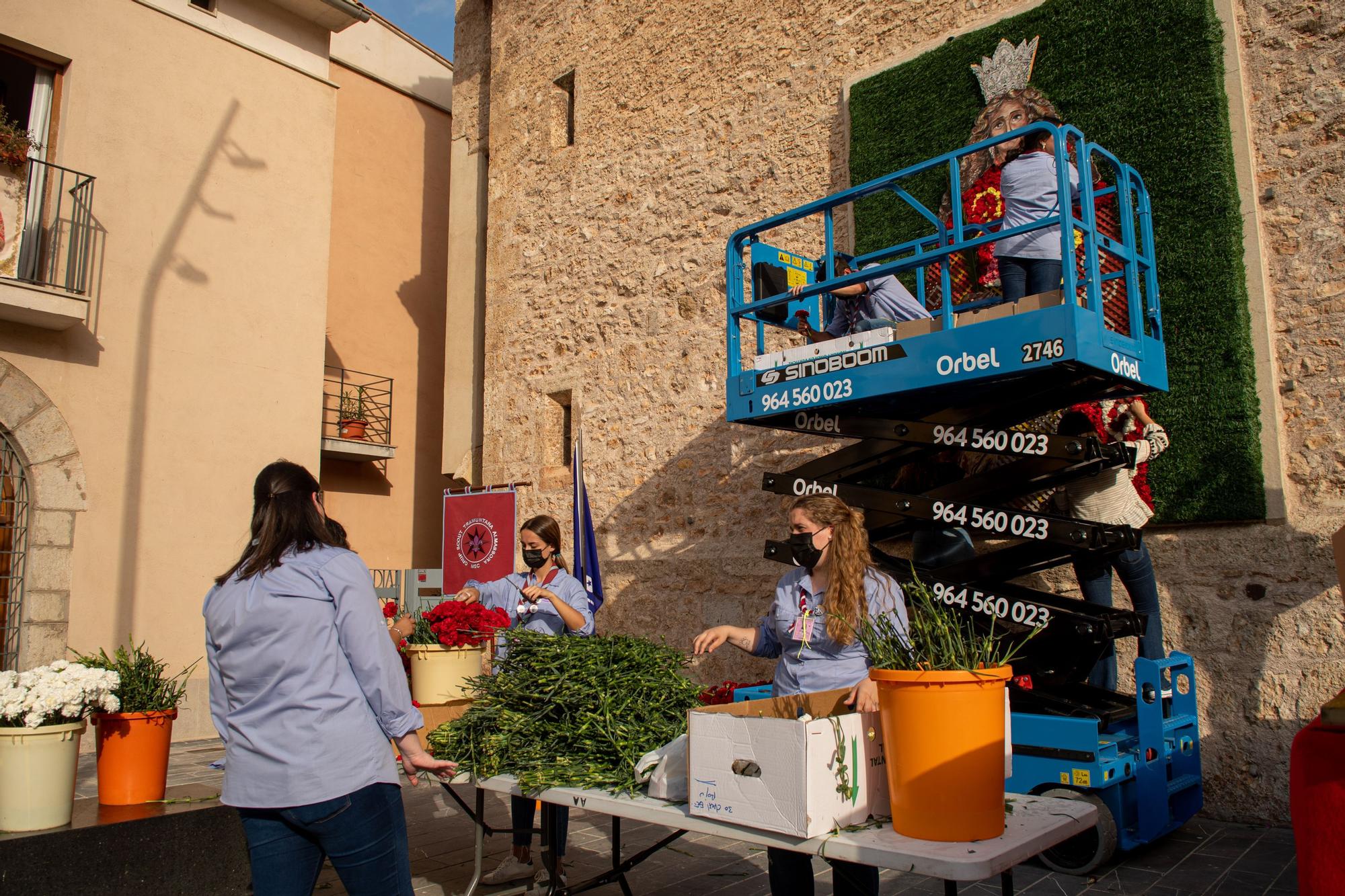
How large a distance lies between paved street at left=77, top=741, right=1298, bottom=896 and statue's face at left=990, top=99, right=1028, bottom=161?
14.8ft

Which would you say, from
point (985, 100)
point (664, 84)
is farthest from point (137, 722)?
point (664, 84)

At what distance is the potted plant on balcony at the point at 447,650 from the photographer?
4633 mm

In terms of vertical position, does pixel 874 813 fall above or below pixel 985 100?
below

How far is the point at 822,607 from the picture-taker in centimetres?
346

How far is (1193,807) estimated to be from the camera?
5090 mm

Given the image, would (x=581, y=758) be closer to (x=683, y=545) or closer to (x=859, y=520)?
(x=859, y=520)

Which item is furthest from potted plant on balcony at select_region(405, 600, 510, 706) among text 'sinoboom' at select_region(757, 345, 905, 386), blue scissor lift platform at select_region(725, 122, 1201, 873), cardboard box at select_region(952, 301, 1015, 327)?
cardboard box at select_region(952, 301, 1015, 327)

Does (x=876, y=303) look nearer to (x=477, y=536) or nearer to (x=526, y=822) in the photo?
(x=526, y=822)

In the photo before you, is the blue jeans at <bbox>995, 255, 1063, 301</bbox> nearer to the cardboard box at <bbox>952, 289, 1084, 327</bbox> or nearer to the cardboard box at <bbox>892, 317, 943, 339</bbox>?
the cardboard box at <bbox>952, 289, 1084, 327</bbox>

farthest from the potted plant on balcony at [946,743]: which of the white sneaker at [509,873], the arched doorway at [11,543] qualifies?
the arched doorway at [11,543]

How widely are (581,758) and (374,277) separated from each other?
1091cm

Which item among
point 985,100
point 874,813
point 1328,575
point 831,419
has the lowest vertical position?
point 874,813

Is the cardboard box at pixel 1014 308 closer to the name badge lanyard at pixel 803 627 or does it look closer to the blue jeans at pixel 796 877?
the name badge lanyard at pixel 803 627

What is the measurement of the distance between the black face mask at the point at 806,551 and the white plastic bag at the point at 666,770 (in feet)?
2.71
